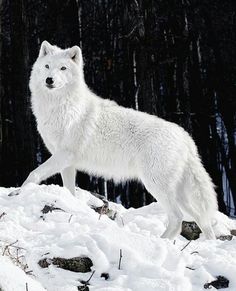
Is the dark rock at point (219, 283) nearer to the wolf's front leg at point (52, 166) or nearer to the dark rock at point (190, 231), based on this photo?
the dark rock at point (190, 231)

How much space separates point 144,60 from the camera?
14625 mm

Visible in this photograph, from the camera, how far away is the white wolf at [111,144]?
6789 millimetres

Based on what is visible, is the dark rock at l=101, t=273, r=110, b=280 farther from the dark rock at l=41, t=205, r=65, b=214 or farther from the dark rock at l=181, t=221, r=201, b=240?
the dark rock at l=181, t=221, r=201, b=240

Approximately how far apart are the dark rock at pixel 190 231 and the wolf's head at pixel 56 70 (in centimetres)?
254

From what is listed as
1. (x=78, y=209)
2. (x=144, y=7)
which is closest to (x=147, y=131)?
(x=78, y=209)

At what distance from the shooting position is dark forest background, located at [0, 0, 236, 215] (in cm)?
1470

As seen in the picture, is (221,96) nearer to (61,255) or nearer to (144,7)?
(144,7)

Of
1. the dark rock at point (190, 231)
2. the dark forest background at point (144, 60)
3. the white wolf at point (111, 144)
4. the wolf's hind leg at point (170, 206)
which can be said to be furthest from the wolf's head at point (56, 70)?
the dark forest background at point (144, 60)

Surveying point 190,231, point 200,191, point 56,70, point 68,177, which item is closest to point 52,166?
point 68,177

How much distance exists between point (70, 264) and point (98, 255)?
0.85 ft

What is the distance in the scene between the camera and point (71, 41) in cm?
1636

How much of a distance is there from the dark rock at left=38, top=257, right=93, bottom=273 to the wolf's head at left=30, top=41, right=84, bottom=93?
3.14 m

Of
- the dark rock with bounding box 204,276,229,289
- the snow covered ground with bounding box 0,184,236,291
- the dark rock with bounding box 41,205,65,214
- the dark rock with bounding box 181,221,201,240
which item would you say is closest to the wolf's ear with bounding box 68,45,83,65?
the dark rock with bounding box 41,205,65,214

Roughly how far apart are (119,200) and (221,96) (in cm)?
610
